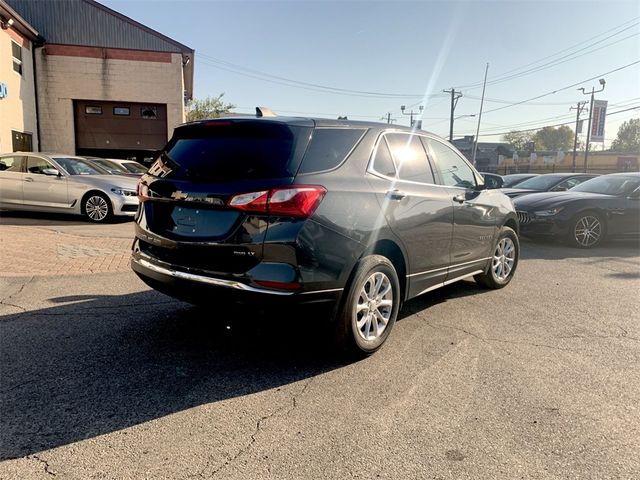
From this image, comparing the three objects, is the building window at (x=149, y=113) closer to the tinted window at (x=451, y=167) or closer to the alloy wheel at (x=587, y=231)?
the alloy wheel at (x=587, y=231)

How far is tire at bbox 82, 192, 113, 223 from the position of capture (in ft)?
35.1

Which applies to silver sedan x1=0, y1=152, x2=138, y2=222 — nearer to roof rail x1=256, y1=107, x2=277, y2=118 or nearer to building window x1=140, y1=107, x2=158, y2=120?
roof rail x1=256, y1=107, x2=277, y2=118

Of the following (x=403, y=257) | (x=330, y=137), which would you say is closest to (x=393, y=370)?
(x=403, y=257)

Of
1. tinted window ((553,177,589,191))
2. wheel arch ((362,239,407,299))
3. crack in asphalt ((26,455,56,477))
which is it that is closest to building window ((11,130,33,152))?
tinted window ((553,177,589,191))

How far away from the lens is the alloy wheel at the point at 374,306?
3.62 meters

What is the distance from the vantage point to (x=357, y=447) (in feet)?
8.44

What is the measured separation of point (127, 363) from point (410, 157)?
9.53 feet

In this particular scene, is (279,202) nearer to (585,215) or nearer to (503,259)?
(503,259)

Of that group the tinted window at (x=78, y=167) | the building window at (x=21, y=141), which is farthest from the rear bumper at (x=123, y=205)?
the building window at (x=21, y=141)

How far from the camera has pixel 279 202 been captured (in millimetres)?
3098

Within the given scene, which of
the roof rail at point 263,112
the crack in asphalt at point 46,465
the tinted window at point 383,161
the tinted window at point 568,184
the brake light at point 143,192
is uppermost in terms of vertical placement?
the roof rail at point 263,112

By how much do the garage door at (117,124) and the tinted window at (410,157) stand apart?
1977cm

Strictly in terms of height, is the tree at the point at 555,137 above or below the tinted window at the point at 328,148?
above

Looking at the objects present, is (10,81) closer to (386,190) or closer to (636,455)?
(386,190)
